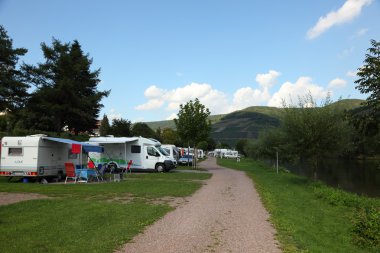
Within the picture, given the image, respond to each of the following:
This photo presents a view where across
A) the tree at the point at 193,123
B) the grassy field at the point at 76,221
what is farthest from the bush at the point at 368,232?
the tree at the point at 193,123

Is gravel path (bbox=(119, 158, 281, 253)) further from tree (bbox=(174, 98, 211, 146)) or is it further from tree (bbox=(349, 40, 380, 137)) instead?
tree (bbox=(174, 98, 211, 146))

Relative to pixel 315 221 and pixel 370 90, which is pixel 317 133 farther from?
pixel 315 221

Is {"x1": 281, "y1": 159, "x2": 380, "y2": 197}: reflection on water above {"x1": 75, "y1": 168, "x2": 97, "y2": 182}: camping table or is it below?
below

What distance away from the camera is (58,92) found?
1635 inches

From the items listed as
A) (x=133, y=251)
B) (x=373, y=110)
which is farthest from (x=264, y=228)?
(x=373, y=110)

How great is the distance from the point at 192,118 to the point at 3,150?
1975 cm

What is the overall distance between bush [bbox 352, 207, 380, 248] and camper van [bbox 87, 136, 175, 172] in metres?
21.5

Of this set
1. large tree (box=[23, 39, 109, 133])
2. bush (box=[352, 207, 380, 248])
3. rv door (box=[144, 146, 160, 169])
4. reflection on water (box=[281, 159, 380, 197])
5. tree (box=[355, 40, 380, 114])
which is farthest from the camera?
large tree (box=[23, 39, 109, 133])

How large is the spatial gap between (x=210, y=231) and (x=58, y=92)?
36128 millimetres

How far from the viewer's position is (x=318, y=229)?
10.1m

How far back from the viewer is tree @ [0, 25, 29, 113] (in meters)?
35.5

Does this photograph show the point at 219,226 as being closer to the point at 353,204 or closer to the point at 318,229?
the point at 318,229

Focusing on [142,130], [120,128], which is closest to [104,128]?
[142,130]

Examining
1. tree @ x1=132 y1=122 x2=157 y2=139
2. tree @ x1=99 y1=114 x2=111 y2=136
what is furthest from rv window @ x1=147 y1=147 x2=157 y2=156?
tree @ x1=132 y1=122 x2=157 y2=139
